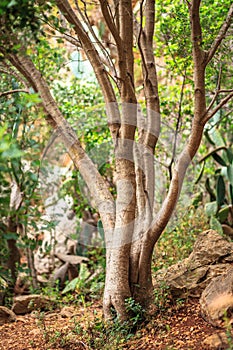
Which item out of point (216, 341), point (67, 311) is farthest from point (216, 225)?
point (216, 341)

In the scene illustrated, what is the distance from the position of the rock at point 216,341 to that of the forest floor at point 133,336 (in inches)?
1.4

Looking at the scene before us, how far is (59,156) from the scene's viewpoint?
806 cm

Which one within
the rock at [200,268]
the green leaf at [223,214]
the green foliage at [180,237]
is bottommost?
the rock at [200,268]

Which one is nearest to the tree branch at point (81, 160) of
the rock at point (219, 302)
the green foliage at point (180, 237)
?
the rock at point (219, 302)

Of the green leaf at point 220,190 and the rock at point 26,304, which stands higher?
the green leaf at point 220,190

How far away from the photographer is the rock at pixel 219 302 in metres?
3.21

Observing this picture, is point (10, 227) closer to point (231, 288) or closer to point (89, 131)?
point (89, 131)

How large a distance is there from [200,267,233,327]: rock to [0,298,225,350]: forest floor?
89 millimetres

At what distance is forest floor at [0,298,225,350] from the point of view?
3.44m

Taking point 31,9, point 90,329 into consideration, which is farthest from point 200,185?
point 31,9

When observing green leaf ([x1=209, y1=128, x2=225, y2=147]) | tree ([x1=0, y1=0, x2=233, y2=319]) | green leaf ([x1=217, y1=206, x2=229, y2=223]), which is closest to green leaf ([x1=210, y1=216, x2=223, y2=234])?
green leaf ([x1=217, y1=206, x2=229, y2=223])

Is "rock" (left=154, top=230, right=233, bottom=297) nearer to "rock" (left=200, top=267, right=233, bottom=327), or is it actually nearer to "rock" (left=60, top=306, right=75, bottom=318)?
"rock" (left=200, top=267, right=233, bottom=327)

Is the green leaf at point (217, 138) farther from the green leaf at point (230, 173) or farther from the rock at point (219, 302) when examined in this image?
the rock at point (219, 302)

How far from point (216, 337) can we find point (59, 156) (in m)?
5.44
